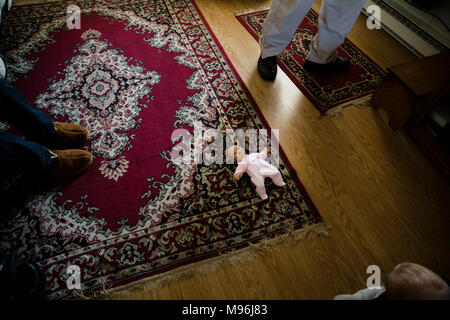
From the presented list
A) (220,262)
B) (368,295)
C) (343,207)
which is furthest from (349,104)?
(220,262)

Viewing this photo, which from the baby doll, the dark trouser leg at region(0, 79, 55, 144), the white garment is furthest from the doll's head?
the dark trouser leg at region(0, 79, 55, 144)

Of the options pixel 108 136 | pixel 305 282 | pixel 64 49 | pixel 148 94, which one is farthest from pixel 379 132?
pixel 64 49

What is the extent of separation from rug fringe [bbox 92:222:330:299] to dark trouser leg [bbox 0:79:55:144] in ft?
2.17

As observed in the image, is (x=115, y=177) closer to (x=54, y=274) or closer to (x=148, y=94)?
(x=54, y=274)

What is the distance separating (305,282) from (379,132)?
0.90 meters

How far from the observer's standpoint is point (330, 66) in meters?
1.56

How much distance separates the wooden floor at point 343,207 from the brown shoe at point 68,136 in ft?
2.28

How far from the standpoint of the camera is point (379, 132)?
4.34ft

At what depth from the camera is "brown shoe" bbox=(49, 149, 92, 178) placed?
994mm

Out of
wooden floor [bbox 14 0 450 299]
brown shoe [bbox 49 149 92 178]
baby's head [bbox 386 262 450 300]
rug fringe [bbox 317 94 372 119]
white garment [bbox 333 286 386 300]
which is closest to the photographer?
baby's head [bbox 386 262 450 300]

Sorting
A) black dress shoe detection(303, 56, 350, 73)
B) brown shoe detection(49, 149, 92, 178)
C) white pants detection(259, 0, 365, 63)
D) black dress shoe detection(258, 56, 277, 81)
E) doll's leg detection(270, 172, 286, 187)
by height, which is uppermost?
white pants detection(259, 0, 365, 63)

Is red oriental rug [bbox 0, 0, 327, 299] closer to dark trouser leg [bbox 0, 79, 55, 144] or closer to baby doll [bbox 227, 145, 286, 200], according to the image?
baby doll [bbox 227, 145, 286, 200]

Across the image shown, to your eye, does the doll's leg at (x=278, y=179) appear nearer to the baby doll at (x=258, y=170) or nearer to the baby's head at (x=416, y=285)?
the baby doll at (x=258, y=170)

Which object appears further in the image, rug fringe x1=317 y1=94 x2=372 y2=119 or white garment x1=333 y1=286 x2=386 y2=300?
rug fringe x1=317 y1=94 x2=372 y2=119
